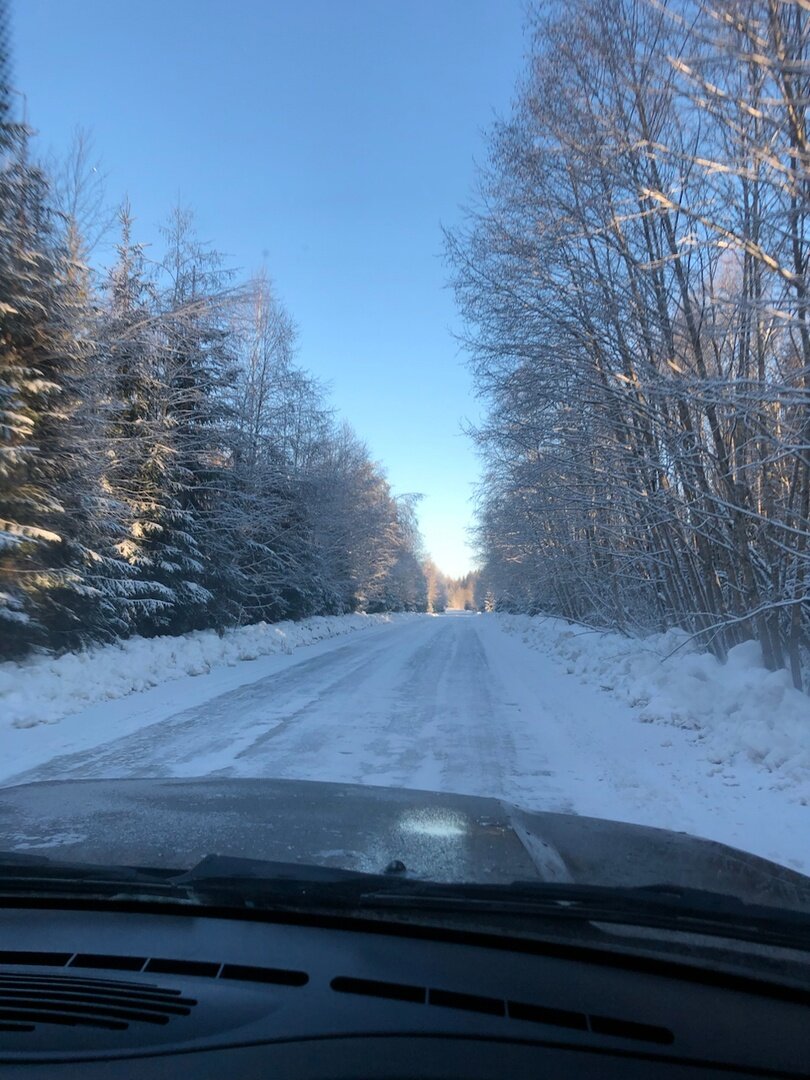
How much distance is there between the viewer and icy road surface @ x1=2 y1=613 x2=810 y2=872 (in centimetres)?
658

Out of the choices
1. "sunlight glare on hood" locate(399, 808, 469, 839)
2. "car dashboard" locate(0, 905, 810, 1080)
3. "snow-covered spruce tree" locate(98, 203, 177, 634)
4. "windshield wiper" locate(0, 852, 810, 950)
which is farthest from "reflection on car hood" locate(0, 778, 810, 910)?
"snow-covered spruce tree" locate(98, 203, 177, 634)

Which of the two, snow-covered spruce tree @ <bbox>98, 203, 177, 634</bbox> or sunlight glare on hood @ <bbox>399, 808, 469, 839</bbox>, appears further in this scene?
snow-covered spruce tree @ <bbox>98, 203, 177, 634</bbox>

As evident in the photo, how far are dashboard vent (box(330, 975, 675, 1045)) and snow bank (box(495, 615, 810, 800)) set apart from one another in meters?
5.53

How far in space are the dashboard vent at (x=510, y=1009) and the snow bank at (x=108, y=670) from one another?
904 cm

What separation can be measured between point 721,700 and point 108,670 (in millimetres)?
9821

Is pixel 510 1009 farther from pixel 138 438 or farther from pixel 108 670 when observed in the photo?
pixel 138 438

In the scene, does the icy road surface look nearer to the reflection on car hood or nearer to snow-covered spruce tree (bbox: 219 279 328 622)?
the reflection on car hood

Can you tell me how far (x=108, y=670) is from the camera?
46.0 feet

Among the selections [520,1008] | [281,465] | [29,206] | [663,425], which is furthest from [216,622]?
[520,1008]

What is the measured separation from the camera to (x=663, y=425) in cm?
1263

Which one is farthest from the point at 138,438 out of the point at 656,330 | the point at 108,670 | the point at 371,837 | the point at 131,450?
the point at 371,837

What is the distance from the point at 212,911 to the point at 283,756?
5541 millimetres

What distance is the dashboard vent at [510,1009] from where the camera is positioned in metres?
2.08

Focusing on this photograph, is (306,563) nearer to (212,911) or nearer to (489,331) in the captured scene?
(489,331)
